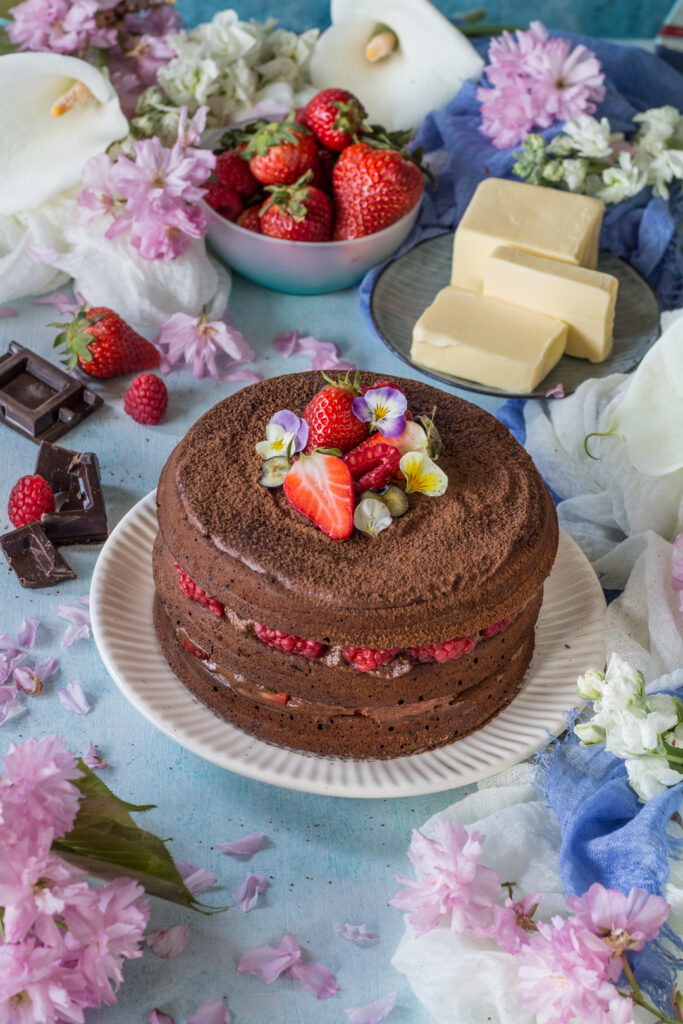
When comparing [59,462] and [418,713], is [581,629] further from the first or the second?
[59,462]

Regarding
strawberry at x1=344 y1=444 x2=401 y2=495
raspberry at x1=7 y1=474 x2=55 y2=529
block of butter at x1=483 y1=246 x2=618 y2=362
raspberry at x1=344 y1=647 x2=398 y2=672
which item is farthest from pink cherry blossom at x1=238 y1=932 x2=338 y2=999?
block of butter at x1=483 y1=246 x2=618 y2=362

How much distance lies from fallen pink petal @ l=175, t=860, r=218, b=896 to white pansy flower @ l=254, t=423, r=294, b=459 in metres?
0.61

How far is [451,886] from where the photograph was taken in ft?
4.49

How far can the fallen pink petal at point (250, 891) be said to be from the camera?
4.91ft

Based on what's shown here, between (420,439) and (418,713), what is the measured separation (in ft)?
1.37

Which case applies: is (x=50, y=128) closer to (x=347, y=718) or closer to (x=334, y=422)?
(x=334, y=422)

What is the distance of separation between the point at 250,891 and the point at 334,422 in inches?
27.2

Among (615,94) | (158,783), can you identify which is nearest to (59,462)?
(158,783)

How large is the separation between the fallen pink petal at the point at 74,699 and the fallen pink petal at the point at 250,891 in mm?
410

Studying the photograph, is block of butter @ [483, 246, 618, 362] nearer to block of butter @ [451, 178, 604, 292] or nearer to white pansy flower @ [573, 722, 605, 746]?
block of butter @ [451, 178, 604, 292]

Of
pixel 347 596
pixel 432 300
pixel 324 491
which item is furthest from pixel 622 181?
pixel 347 596

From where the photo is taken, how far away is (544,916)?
4.84 ft

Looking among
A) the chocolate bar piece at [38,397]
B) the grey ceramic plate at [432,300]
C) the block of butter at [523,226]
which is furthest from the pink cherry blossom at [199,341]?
the block of butter at [523,226]

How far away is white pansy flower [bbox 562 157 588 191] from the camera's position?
101 inches
